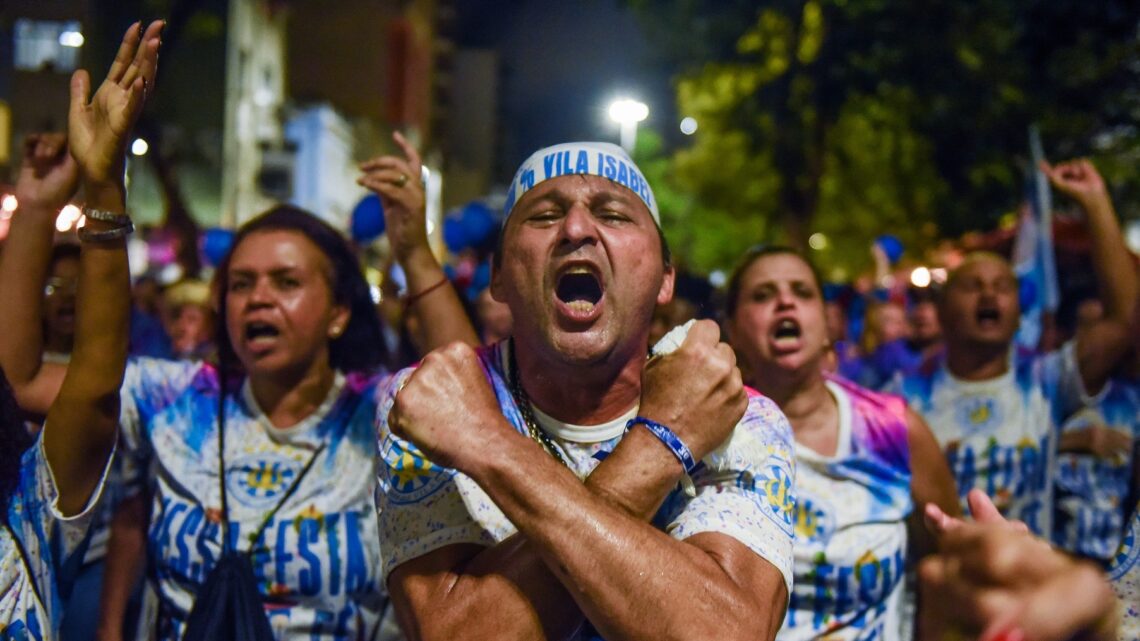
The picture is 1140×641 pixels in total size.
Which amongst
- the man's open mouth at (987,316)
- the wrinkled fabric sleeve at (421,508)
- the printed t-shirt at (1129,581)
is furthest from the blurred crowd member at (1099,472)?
the wrinkled fabric sleeve at (421,508)

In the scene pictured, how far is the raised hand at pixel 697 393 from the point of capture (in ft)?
7.63

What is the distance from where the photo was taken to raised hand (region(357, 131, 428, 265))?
12.6 feet

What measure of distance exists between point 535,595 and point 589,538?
21 cm

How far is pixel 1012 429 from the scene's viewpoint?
5.11 m

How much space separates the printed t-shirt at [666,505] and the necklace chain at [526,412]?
0.09 meters

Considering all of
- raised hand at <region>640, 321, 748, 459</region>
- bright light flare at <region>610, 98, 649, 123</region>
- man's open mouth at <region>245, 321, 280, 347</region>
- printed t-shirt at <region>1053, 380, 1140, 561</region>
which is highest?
bright light flare at <region>610, 98, 649, 123</region>

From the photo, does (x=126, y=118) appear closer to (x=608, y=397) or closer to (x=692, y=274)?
(x=608, y=397)

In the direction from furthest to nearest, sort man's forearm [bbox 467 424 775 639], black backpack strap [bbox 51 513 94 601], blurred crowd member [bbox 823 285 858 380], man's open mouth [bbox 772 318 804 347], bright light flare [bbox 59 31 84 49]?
1. blurred crowd member [bbox 823 285 858 380]
2. bright light flare [bbox 59 31 84 49]
3. man's open mouth [bbox 772 318 804 347]
4. black backpack strap [bbox 51 513 94 601]
5. man's forearm [bbox 467 424 775 639]

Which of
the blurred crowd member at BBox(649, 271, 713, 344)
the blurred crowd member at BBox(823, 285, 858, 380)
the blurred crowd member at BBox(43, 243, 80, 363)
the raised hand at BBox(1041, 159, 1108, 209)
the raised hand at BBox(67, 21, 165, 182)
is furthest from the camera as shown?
the blurred crowd member at BBox(823, 285, 858, 380)

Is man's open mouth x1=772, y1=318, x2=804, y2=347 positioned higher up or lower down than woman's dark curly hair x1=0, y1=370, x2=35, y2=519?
higher up

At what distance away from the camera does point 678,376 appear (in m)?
2.39

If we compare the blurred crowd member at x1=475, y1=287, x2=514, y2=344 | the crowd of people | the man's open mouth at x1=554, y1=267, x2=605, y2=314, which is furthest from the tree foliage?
the man's open mouth at x1=554, y1=267, x2=605, y2=314

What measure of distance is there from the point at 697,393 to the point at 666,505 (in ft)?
1.10

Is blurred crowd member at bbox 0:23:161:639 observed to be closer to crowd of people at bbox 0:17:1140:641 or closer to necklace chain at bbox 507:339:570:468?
crowd of people at bbox 0:17:1140:641
